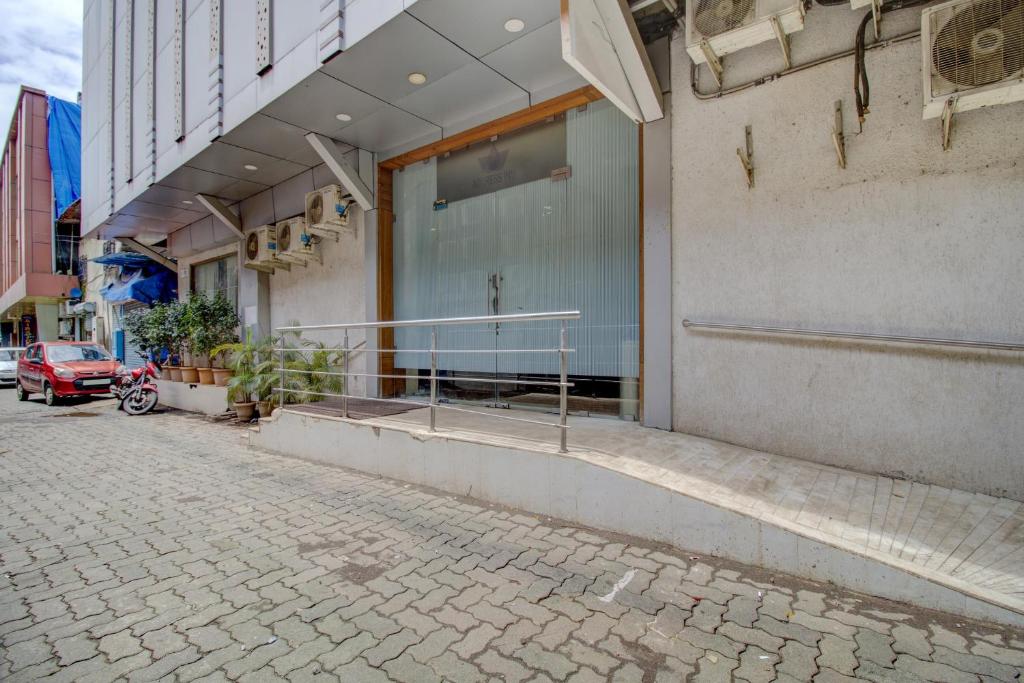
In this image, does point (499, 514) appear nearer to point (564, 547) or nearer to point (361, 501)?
point (564, 547)

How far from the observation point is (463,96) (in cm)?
552

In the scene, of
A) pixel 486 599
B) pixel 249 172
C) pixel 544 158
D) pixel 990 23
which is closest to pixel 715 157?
pixel 990 23

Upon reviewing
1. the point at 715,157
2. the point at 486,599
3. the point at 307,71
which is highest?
the point at 307,71

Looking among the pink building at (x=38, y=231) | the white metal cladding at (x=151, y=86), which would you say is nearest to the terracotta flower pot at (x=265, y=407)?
the white metal cladding at (x=151, y=86)

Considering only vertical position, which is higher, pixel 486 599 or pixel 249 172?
pixel 249 172

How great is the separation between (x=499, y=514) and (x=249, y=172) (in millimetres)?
7624

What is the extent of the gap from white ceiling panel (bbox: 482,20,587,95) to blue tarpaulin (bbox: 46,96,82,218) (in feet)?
85.8

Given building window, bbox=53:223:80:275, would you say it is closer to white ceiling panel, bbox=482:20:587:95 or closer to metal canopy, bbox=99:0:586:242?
metal canopy, bbox=99:0:586:242

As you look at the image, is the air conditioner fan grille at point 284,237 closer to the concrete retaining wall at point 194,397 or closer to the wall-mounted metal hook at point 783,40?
the concrete retaining wall at point 194,397

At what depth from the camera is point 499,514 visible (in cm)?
344

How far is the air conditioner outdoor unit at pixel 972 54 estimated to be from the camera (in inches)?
107

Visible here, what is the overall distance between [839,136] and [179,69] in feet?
31.9

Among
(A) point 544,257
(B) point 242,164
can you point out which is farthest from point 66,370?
(A) point 544,257

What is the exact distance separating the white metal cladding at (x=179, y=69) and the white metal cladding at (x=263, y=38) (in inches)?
106
